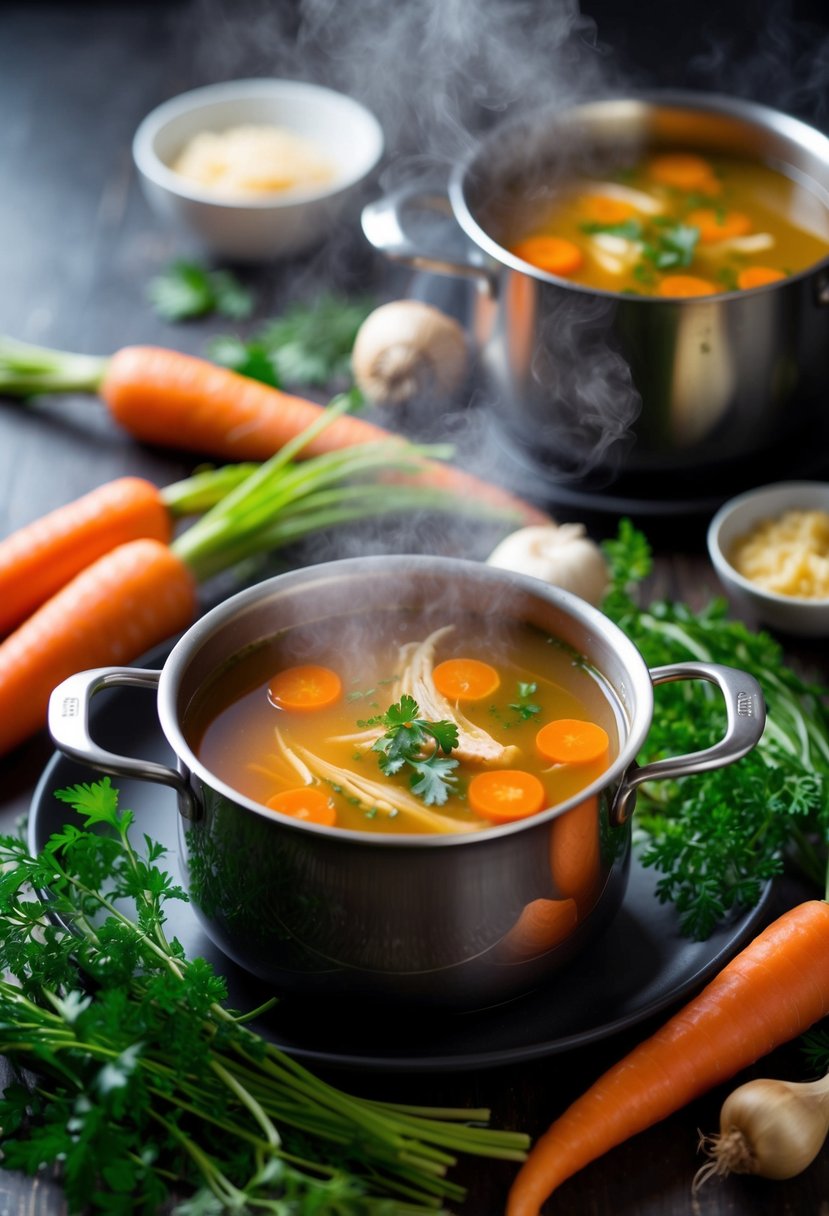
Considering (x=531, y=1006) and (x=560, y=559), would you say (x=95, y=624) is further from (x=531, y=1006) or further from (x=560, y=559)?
(x=531, y=1006)

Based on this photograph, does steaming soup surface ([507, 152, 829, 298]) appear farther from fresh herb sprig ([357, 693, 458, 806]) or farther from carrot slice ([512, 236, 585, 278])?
fresh herb sprig ([357, 693, 458, 806])

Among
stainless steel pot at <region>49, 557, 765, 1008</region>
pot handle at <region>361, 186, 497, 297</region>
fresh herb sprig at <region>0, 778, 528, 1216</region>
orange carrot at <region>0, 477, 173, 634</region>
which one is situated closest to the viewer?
fresh herb sprig at <region>0, 778, 528, 1216</region>

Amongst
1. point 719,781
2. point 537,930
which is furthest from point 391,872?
point 719,781

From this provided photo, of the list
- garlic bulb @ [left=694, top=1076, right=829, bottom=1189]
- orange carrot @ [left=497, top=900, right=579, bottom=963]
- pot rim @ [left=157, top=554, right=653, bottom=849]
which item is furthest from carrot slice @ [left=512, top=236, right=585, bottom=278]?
garlic bulb @ [left=694, top=1076, right=829, bottom=1189]

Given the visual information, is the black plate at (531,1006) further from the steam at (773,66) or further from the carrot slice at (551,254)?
the steam at (773,66)

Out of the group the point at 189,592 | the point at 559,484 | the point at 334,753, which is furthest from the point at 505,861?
the point at 559,484
